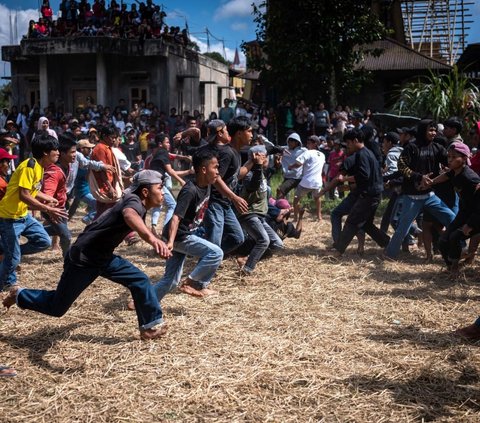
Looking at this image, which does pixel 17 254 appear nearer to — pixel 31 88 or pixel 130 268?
Answer: pixel 130 268

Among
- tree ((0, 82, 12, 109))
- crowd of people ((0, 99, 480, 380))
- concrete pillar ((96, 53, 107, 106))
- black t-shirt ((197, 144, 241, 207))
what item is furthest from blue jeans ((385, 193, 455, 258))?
tree ((0, 82, 12, 109))

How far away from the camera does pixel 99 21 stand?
23281 mm

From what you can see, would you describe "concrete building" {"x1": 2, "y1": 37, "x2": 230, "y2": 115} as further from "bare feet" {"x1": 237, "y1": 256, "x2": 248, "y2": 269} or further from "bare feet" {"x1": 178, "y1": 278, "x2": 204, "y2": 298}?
"bare feet" {"x1": 178, "y1": 278, "x2": 204, "y2": 298}

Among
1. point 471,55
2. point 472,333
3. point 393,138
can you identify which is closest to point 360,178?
point 393,138

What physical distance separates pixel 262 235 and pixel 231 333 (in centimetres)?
199

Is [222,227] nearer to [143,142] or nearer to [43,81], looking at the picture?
[143,142]

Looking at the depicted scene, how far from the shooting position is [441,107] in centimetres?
1301

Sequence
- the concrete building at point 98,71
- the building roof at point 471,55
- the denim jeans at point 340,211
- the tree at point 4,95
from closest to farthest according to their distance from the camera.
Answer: the denim jeans at point 340,211 → the building roof at point 471,55 → the concrete building at point 98,71 → the tree at point 4,95

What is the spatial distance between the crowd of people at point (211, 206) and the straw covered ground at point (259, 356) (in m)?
0.32

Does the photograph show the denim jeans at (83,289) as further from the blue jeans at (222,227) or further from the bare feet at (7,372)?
the blue jeans at (222,227)

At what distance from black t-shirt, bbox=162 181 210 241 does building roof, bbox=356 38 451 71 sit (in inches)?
660

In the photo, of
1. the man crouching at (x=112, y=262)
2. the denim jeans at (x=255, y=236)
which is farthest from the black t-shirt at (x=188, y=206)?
the denim jeans at (x=255, y=236)

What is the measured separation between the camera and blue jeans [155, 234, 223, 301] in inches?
211

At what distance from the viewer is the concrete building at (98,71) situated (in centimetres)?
2314
